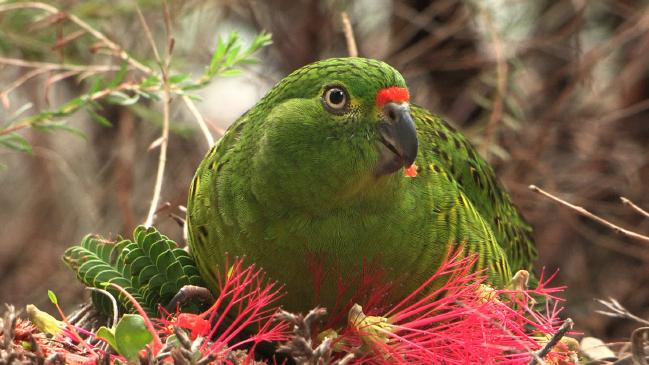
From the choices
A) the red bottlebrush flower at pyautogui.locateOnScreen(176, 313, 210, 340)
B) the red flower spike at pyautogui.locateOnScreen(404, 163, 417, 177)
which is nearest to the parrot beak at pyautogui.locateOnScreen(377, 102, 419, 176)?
the red flower spike at pyautogui.locateOnScreen(404, 163, 417, 177)

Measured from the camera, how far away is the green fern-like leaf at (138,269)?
6.72ft

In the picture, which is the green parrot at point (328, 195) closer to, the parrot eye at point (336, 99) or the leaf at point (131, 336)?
the parrot eye at point (336, 99)

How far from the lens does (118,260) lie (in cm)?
211

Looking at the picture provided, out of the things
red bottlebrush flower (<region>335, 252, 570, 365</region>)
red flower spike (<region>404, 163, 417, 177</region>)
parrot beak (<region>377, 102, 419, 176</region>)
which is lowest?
red bottlebrush flower (<region>335, 252, 570, 365</region>)

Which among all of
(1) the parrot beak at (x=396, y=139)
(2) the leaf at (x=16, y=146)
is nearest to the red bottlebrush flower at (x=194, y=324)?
(1) the parrot beak at (x=396, y=139)

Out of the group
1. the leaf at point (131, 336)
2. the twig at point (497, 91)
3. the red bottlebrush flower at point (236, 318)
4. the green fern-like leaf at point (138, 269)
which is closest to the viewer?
the leaf at point (131, 336)

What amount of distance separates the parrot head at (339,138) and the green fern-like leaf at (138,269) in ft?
0.98

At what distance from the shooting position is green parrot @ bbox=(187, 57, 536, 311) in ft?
6.37

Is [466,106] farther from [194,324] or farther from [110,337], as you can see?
[110,337]

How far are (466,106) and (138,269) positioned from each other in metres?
2.04

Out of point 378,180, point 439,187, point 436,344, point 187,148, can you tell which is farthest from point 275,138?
point 187,148

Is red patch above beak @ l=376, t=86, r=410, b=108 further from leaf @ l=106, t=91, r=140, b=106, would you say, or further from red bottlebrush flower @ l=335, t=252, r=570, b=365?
leaf @ l=106, t=91, r=140, b=106

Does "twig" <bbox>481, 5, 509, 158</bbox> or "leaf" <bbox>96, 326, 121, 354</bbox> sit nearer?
"leaf" <bbox>96, 326, 121, 354</bbox>

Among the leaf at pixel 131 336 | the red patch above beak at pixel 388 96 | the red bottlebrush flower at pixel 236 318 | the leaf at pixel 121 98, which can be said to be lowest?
the red bottlebrush flower at pixel 236 318
